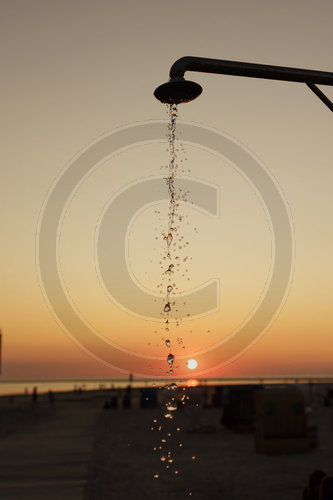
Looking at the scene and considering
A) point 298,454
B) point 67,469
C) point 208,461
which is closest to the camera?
point 67,469

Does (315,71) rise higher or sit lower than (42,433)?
higher

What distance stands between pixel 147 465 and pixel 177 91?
13.0 meters

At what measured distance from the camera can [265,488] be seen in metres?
12.9

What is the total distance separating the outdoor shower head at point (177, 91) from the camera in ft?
17.8

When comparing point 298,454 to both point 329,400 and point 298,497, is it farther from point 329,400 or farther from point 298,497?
point 329,400

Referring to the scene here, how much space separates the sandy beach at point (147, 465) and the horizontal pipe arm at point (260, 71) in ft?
32.0

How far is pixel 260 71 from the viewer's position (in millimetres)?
4730

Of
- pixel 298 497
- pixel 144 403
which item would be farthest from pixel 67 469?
pixel 144 403

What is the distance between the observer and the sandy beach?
12.5m

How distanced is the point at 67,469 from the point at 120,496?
3.29 metres

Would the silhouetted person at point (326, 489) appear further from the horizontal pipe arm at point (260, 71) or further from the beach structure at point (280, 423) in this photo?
the beach structure at point (280, 423)

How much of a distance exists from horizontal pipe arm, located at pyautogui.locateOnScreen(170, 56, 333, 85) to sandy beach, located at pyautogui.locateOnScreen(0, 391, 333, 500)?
975 centimetres

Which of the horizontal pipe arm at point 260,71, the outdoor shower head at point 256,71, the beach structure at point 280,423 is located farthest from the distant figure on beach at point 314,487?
the beach structure at point 280,423

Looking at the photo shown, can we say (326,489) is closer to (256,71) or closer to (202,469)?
(256,71)
